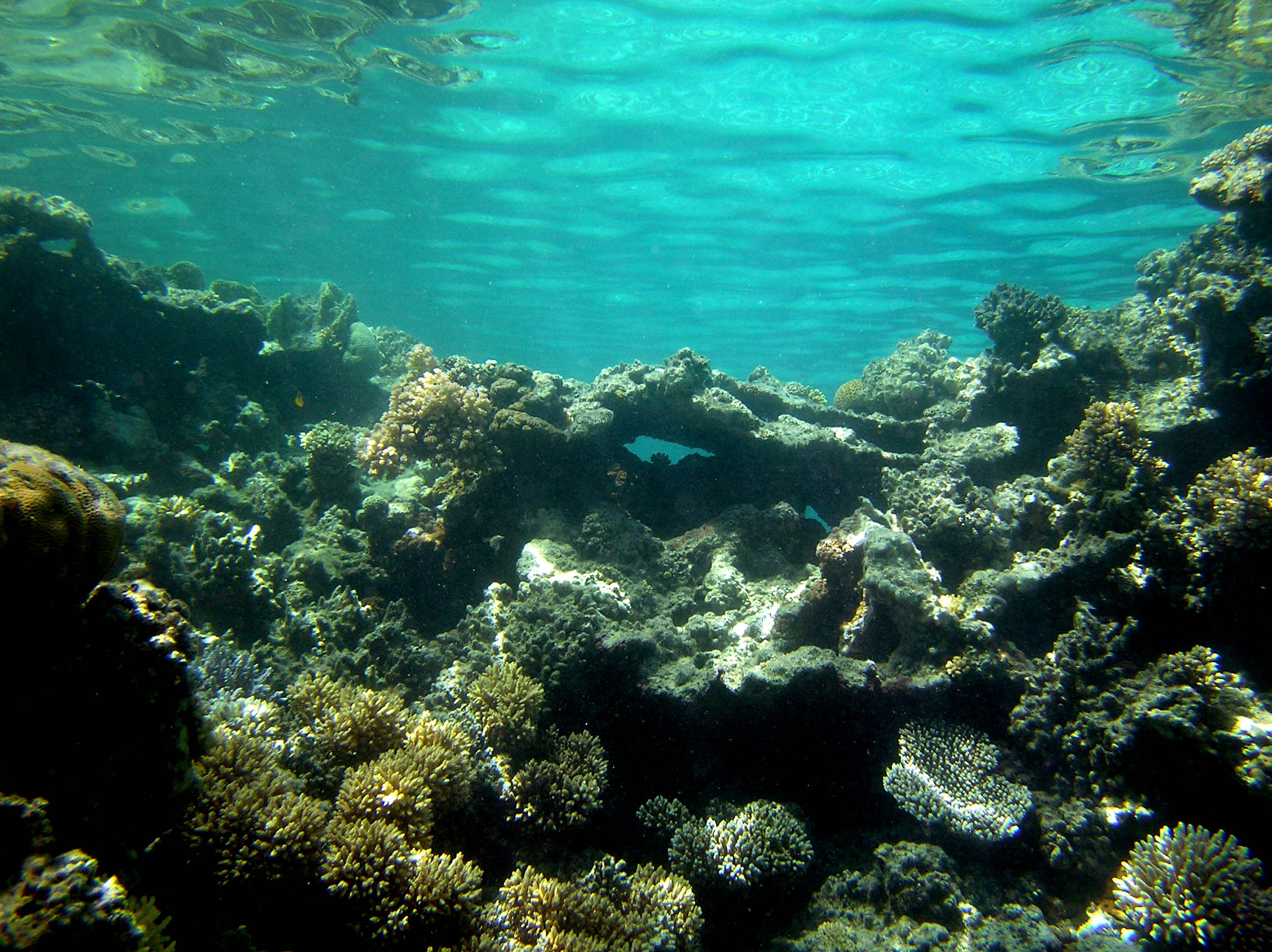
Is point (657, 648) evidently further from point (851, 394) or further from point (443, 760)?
point (851, 394)

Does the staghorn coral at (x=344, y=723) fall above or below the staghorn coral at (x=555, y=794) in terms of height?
above

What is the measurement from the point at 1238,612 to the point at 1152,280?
570cm

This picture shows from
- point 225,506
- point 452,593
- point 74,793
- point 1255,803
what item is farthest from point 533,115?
point 1255,803

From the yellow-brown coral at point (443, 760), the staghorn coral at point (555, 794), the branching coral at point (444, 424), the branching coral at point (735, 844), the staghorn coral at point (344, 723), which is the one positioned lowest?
the branching coral at point (735, 844)

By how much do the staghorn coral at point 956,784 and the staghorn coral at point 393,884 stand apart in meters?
3.42

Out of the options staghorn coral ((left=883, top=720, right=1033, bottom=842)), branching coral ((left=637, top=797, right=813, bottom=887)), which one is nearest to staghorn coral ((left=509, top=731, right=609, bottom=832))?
branching coral ((left=637, top=797, right=813, bottom=887))

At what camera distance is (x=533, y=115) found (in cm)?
1559

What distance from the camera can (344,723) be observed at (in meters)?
4.47

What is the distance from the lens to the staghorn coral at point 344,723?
4418mm

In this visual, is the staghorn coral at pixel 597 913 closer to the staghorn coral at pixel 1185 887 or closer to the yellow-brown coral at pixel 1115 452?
the staghorn coral at pixel 1185 887

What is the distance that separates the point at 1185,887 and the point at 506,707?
15.6ft

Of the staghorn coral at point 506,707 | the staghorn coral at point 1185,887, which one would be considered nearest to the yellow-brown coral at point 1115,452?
the staghorn coral at point 1185,887

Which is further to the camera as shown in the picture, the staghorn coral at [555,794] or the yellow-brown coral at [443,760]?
the staghorn coral at [555,794]

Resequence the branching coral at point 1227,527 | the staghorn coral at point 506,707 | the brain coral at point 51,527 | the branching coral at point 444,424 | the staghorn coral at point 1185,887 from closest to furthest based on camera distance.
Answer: the brain coral at point 51,527 < the staghorn coral at point 1185,887 < the staghorn coral at point 506,707 < the branching coral at point 1227,527 < the branching coral at point 444,424
